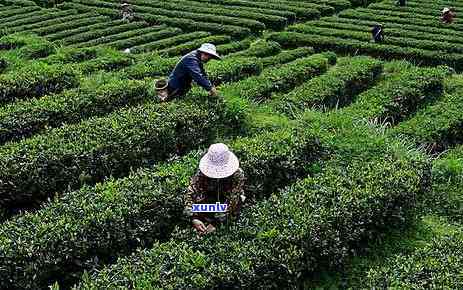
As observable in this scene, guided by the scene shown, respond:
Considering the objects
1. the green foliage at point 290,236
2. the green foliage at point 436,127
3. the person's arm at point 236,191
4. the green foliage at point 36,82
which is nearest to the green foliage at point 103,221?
the green foliage at point 290,236

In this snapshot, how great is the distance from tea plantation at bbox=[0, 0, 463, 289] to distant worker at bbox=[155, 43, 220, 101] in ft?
0.79

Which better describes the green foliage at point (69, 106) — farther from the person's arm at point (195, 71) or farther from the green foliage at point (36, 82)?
the person's arm at point (195, 71)

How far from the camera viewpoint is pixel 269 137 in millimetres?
10586

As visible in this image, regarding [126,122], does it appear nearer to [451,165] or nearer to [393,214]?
[393,214]

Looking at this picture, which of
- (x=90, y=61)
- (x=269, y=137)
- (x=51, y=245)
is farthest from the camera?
(x=90, y=61)

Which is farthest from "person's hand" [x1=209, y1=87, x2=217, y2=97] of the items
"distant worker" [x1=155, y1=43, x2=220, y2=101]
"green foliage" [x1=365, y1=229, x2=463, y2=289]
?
"green foliage" [x1=365, y1=229, x2=463, y2=289]

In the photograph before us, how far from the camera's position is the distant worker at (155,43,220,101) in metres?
11.1

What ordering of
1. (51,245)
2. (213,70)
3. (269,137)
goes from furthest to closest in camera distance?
(213,70) < (269,137) < (51,245)

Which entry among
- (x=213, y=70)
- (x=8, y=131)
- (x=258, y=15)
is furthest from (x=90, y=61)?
(x=258, y=15)

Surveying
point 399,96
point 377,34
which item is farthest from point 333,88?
point 377,34

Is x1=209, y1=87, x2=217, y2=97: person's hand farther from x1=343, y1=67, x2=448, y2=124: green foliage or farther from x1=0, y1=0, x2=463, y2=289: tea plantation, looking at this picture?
x1=343, y1=67, x2=448, y2=124: green foliage

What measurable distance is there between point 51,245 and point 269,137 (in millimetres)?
4451

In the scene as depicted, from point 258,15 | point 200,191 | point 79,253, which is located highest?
point 200,191

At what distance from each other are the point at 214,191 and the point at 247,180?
156cm
